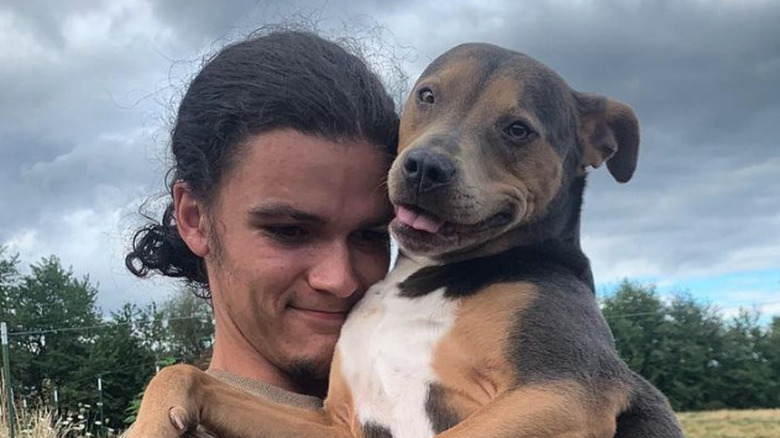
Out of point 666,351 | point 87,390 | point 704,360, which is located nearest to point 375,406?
point 666,351

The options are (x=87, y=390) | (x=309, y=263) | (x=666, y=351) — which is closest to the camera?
(x=309, y=263)

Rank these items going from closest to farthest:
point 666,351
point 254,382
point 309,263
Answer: point 309,263, point 254,382, point 666,351

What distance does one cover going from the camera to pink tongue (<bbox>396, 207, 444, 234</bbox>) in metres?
3.31

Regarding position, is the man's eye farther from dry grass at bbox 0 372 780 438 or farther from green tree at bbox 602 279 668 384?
green tree at bbox 602 279 668 384

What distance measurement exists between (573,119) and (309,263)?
1.26 m

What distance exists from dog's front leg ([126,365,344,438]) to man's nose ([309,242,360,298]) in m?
0.49

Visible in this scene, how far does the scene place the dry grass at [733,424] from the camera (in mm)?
17453

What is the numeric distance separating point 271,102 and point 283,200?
1.48ft

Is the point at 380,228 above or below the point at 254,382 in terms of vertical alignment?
above

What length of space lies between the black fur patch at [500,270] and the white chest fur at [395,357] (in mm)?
63

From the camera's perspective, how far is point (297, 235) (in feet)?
11.4

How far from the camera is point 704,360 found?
2198 cm

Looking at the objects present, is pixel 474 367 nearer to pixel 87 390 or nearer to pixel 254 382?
pixel 254 382

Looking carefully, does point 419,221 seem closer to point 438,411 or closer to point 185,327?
point 438,411
